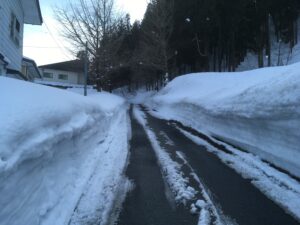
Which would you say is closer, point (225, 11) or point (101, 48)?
point (225, 11)

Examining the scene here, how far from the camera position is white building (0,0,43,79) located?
41.8ft

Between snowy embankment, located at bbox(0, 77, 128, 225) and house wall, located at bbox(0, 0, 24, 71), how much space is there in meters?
7.67

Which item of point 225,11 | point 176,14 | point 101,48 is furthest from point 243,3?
point 101,48

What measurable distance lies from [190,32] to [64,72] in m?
26.1

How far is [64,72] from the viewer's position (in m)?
52.6

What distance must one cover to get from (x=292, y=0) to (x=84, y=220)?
32781 mm

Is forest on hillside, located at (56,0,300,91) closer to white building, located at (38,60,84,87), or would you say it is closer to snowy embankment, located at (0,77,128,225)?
white building, located at (38,60,84,87)

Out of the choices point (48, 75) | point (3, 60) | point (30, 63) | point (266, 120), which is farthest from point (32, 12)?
point (48, 75)

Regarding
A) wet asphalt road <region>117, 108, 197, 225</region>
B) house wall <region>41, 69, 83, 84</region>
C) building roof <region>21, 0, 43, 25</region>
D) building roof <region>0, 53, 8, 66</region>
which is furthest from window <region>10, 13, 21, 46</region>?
house wall <region>41, 69, 83, 84</region>

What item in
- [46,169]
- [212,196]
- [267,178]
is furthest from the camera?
[267,178]

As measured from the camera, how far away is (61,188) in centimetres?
475

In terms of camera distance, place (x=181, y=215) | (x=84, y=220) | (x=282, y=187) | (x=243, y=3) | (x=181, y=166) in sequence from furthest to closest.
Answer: (x=243, y=3), (x=181, y=166), (x=282, y=187), (x=181, y=215), (x=84, y=220)

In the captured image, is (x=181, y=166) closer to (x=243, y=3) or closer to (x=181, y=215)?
(x=181, y=215)

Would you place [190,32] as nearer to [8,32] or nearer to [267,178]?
[8,32]
